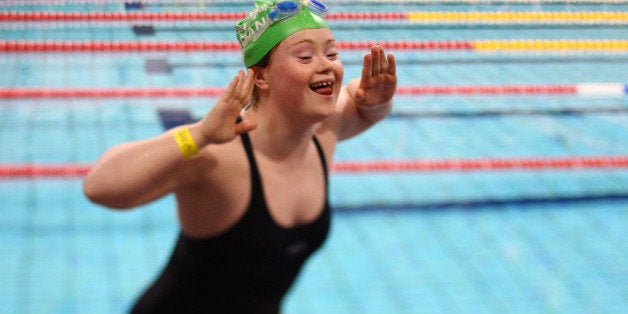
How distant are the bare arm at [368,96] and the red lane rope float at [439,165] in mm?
1738

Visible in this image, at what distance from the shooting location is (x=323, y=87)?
4.30 ft

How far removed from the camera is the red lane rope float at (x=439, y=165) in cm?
309

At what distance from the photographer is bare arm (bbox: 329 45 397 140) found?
142cm

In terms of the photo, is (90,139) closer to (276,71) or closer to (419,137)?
(419,137)

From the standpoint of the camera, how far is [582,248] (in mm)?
2938

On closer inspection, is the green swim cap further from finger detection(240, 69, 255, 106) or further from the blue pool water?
the blue pool water

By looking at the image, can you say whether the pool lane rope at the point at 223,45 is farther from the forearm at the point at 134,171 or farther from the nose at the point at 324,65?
the forearm at the point at 134,171

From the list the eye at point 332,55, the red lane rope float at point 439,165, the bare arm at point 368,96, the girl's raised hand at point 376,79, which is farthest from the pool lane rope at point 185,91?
the eye at point 332,55

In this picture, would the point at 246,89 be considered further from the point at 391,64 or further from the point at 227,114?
the point at 391,64

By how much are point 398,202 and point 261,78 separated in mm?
1957

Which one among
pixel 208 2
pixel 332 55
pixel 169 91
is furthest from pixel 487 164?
pixel 208 2

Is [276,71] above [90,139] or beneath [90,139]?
above

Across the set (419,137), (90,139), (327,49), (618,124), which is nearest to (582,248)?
(419,137)

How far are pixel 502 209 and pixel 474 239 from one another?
1.05ft
